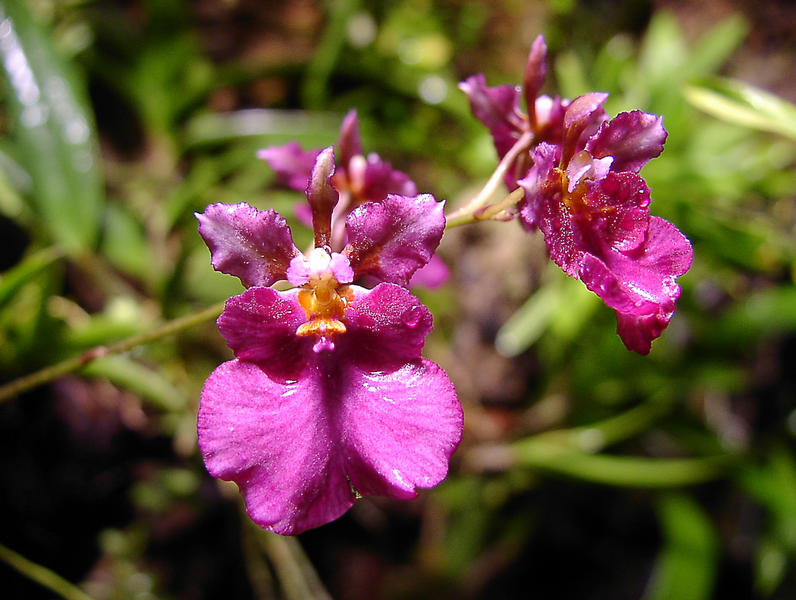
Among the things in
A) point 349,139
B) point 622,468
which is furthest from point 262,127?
point 622,468

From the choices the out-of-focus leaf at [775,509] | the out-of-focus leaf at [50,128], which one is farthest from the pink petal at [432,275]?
the out-of-focus leaf at [775,509]

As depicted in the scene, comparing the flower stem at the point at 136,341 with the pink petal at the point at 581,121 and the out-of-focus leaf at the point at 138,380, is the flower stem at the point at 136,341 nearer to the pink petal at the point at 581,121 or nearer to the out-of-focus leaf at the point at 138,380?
the out-of-focus leaf at the point at 138,380

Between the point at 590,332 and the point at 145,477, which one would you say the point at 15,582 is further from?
the point at 590,332

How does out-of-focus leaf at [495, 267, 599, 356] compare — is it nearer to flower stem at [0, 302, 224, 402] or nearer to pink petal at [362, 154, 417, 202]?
pink petal at [362, 154, 417, 202]

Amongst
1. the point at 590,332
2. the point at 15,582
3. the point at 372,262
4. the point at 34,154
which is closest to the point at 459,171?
the point at 590,332

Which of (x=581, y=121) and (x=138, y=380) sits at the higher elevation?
(x=581, y=121)

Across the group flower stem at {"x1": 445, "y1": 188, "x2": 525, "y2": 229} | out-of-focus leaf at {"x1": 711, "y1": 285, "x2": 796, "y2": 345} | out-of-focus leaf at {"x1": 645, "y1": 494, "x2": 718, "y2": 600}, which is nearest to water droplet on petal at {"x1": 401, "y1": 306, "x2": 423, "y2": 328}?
flower stem at {"x1": 445, "y1": 188, "x2": 525, "y2": 229}

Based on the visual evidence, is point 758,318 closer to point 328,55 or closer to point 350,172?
point 350,172
